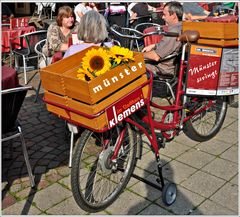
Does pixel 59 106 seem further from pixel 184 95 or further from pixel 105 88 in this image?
pixel 184 95

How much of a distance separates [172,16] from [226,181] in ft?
7.32

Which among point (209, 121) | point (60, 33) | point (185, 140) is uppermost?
point (60, 33)

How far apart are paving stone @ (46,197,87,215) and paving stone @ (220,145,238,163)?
1794mm

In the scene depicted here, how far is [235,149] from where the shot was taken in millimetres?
4195

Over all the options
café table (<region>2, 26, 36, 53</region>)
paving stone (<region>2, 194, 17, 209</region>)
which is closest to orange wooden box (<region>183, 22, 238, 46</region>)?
paving stone (<region>2, 194, 17, 209</region>)

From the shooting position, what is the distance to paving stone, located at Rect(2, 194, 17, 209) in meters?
3.22

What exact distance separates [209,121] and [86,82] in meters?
2.57

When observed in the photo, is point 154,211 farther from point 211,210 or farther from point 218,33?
point 218,33

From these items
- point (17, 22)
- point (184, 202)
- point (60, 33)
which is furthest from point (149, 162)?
point (17, 22)

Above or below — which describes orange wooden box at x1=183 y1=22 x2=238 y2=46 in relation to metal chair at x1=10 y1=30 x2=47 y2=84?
above

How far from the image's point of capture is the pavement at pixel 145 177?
315cm

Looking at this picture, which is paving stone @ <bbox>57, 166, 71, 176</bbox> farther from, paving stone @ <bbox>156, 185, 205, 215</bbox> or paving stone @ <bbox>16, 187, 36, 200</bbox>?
paving stone @ <bbox>156, 185, 205, 215</bbox>

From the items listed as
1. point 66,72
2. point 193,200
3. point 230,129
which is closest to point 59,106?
point 66,72

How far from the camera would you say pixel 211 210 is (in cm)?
312
